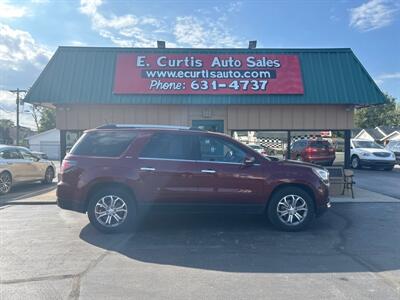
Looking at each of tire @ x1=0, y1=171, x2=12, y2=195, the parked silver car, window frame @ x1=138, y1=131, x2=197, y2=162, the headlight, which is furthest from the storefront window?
the headlight

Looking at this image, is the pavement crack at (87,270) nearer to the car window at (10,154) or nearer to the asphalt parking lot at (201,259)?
the asphalt parking lot at (201,259)

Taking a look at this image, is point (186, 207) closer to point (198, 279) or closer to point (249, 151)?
point (249, 151)

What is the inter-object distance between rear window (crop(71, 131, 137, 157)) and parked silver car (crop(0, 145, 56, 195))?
20.9 feet

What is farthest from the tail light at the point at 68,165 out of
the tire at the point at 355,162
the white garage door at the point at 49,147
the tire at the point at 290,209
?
the white garage door at the point at 49,147

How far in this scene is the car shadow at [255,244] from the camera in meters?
4.81

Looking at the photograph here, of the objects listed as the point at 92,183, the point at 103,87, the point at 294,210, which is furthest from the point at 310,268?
the point at 103,87

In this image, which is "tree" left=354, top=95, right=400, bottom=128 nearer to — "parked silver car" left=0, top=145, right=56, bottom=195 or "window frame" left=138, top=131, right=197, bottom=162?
"parked silver car" left=0, top=145, right=56, bottom=195

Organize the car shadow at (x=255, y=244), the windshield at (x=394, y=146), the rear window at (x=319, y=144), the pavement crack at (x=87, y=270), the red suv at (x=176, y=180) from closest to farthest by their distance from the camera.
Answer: the pavement crack at (x=87, y=270) < the car shadow at (x=255, y=244) < the red suv at (x=176, y=180) < the rear window at (x=319, y=144) < the windshield at (x=394, y=146)

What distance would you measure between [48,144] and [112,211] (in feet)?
128

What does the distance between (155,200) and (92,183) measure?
124 cm

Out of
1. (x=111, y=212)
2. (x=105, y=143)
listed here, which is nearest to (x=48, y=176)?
(x=105, y=143)

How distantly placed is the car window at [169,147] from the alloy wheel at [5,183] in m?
7.36

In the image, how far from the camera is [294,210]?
6.57m

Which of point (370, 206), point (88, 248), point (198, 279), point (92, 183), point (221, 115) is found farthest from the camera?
point (221, 115)
